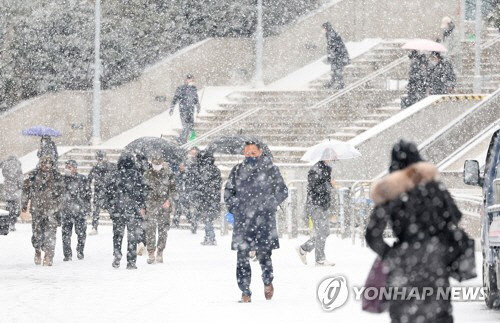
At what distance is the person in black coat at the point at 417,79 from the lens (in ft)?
113

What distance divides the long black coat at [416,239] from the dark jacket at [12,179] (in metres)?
22.6

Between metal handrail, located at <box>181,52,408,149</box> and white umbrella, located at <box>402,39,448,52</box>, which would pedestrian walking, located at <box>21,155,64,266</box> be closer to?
white umbrella, located at <box>402,39,448,52</box>

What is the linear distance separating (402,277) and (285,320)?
17.3 feet

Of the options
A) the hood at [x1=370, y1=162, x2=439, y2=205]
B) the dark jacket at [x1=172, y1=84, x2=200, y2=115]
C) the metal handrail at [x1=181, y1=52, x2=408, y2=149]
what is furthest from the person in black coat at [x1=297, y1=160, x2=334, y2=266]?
the dark jacket at [x1=172, y1=84, x2=200, y2=115]

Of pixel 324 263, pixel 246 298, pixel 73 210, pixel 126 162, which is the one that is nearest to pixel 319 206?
pixel 324 263

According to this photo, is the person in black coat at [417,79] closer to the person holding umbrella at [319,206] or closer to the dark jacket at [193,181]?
the dark jacket at [193,181]

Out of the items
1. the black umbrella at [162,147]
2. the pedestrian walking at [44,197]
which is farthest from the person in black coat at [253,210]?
the black umbrella at [162,147]

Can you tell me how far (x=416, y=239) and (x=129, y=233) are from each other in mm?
12043

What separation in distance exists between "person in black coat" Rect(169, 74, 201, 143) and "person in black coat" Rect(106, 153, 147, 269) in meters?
15.7

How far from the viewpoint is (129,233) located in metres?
20.4

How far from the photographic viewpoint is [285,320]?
13867mm

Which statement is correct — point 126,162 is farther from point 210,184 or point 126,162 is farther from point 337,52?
point 337,52

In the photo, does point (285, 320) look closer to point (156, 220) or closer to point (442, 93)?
point (156, 220)

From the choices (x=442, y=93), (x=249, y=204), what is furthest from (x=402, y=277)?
(x=442, y=93)
